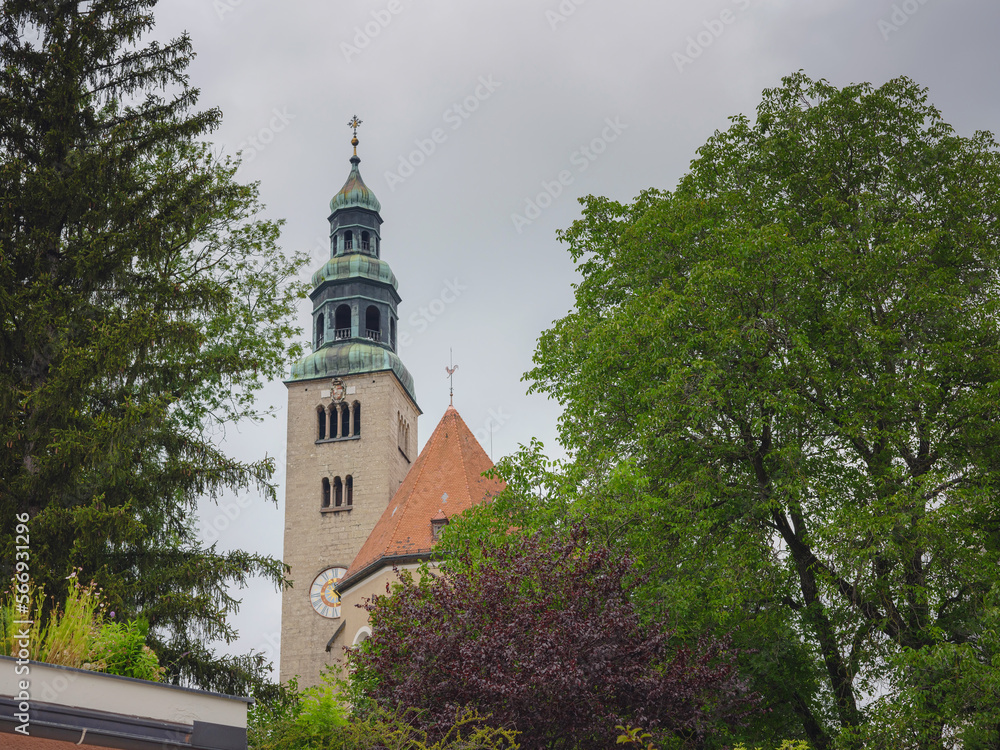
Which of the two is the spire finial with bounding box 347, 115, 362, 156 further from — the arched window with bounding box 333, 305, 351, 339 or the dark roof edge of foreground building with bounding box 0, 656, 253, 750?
the dark roof edge of foreground building with bounding box 0, 656, 253, 750

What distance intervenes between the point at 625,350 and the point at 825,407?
3.02 metres

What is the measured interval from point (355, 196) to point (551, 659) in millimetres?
42120

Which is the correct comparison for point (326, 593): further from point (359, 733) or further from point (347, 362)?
point (359, 733)

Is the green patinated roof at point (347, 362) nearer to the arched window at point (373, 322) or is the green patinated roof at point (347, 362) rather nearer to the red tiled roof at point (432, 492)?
the arched window at point (373, 322)

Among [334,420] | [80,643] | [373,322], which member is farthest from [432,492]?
[80,643]

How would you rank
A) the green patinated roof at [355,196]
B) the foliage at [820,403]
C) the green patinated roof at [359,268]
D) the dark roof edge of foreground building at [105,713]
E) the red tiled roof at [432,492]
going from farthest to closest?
the green patinated roof at [355,196] → the green patinated roof at [359,268] → the red tiled roof at [432,492] → the foliage at [820,403] → the dark roof edge of foreground building at [105,713]

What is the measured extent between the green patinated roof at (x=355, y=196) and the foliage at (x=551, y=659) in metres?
39.4

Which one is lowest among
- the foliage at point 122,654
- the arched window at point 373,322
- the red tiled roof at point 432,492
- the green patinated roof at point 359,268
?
the foliage at point 122,654

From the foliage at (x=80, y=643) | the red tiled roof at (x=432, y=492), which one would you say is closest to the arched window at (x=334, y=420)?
the red tiled roof at (x=432, y=492)

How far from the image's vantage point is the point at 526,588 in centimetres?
1274

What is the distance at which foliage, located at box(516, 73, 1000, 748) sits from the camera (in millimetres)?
13328

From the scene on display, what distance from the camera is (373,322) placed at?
48156 mm

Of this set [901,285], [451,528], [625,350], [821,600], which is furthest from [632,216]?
[821,600]

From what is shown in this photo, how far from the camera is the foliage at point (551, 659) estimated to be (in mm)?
10859
